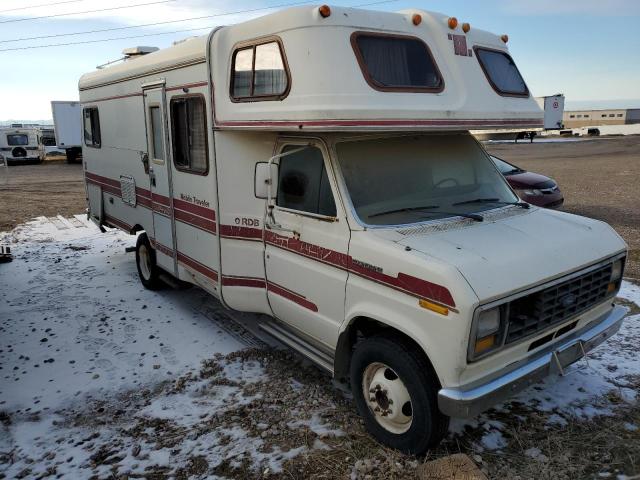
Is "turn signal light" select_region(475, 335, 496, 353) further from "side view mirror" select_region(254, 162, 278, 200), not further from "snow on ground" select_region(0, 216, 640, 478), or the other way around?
"side view mirror" select_region(254, 162, 278, 200)

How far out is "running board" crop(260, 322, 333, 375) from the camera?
4105 millimetres

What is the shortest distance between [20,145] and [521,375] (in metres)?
30.2

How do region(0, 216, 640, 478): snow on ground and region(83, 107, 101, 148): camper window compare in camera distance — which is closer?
region(0, 216, 640, 478): snow on ground

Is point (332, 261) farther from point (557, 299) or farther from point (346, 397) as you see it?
point (557, 299)

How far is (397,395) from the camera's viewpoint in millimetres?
3549

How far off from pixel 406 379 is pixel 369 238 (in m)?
0.96

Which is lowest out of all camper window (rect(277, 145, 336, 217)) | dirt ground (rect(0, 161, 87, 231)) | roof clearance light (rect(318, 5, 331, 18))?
dirt ground (rect(0, 161, 87, 231))

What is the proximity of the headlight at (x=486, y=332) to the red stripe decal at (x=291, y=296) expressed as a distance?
54.4 inches

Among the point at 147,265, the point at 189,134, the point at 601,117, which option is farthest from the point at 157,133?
the point at 601,117

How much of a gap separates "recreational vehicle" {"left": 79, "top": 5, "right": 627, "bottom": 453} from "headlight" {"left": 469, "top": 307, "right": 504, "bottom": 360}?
0.04ft

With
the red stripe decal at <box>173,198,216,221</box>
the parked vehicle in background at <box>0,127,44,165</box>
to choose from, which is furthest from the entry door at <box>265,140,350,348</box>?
the parked vehicle in background at <box>0,127,44,165</box>

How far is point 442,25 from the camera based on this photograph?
4.23m

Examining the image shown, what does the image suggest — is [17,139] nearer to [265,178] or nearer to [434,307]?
[265,178]

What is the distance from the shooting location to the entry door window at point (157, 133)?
233 inches
